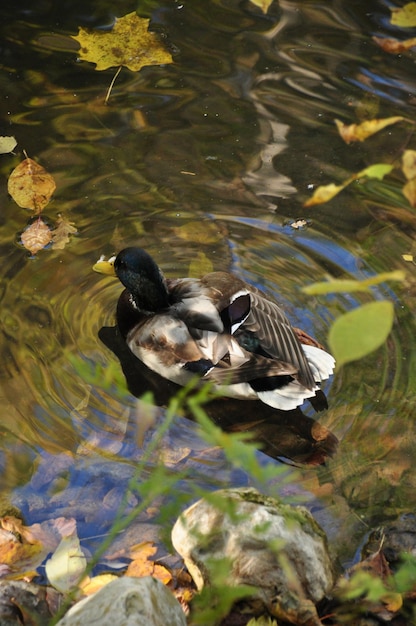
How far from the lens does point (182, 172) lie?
5590 mm

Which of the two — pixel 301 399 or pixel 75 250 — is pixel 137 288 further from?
pixel 301 399

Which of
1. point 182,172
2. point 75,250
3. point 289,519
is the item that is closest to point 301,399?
point 289,519

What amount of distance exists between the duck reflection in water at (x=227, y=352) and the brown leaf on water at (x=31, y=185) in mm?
929

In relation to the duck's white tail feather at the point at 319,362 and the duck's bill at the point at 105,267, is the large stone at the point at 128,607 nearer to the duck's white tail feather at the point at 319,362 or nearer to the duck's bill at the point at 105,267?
the duck's white tail feather at the point at 319,362

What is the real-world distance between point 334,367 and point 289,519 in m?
1.48

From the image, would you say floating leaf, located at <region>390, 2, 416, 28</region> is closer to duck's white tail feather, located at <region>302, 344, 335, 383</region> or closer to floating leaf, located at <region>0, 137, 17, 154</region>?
floating leaf, located at <region>0, 137, 17, 154</region>

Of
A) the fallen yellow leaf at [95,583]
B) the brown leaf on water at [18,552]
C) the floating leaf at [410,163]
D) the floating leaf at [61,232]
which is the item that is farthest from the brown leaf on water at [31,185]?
the floating leaf at [410,163]

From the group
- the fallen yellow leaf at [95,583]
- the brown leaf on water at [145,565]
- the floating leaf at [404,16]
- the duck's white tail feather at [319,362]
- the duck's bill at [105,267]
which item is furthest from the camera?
the floating leaf at [404,16]

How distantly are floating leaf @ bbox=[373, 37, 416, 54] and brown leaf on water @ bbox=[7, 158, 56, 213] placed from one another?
9.73 ft

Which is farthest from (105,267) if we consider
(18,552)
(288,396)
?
(18,552)

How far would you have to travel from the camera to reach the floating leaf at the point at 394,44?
658 cm

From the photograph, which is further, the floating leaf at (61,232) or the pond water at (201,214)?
the floating leaf at (61,232)

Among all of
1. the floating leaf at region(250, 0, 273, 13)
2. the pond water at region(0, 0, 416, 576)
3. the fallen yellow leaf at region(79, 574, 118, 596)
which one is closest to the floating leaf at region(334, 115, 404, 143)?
the pond water at region(0, 0, 416, 576)

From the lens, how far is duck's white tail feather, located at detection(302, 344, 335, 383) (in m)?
4.33
